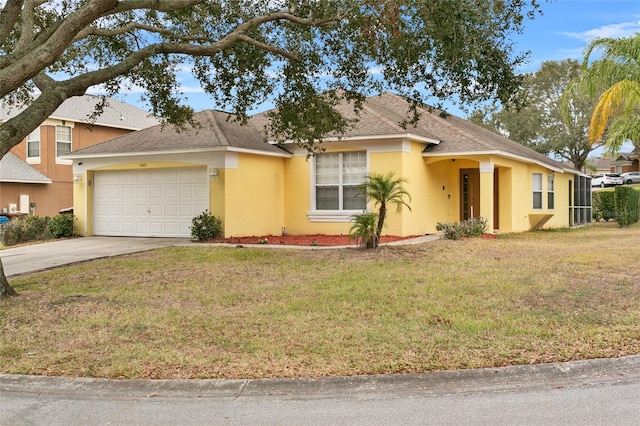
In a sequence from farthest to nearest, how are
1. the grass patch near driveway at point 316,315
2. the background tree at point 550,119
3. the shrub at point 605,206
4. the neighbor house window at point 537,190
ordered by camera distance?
the background tree at point 550,119
the shrub at point 605,206
the neighbor house window at point 537,190
the grass patch near driveway at point 316,315

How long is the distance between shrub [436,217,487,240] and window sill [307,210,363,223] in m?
2.92

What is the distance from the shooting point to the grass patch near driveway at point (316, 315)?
571 centimetres

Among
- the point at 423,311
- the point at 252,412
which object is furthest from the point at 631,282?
the point at 252,412

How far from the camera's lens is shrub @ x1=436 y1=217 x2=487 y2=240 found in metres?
16.6

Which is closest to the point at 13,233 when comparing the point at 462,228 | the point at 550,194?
the point at 462,228

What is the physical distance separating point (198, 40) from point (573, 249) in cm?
1079

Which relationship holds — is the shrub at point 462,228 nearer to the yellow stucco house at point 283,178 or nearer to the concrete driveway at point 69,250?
the yellow stucco house at point 283,178

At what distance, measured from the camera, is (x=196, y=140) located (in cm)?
1775

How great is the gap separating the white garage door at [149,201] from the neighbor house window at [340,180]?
391 cm

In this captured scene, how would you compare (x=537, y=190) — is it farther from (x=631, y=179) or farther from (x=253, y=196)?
(x=631, y=179)

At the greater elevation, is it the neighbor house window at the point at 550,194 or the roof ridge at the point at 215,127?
the roof ridge at the point at 215,127

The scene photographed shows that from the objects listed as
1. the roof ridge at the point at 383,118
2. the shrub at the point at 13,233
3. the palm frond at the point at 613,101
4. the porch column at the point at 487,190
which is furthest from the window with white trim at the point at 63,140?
the palm frond at the point at 613,101

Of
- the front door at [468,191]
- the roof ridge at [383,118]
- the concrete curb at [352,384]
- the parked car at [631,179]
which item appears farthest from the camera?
the parked car at [631,179]

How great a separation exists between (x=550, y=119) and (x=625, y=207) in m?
22.8
